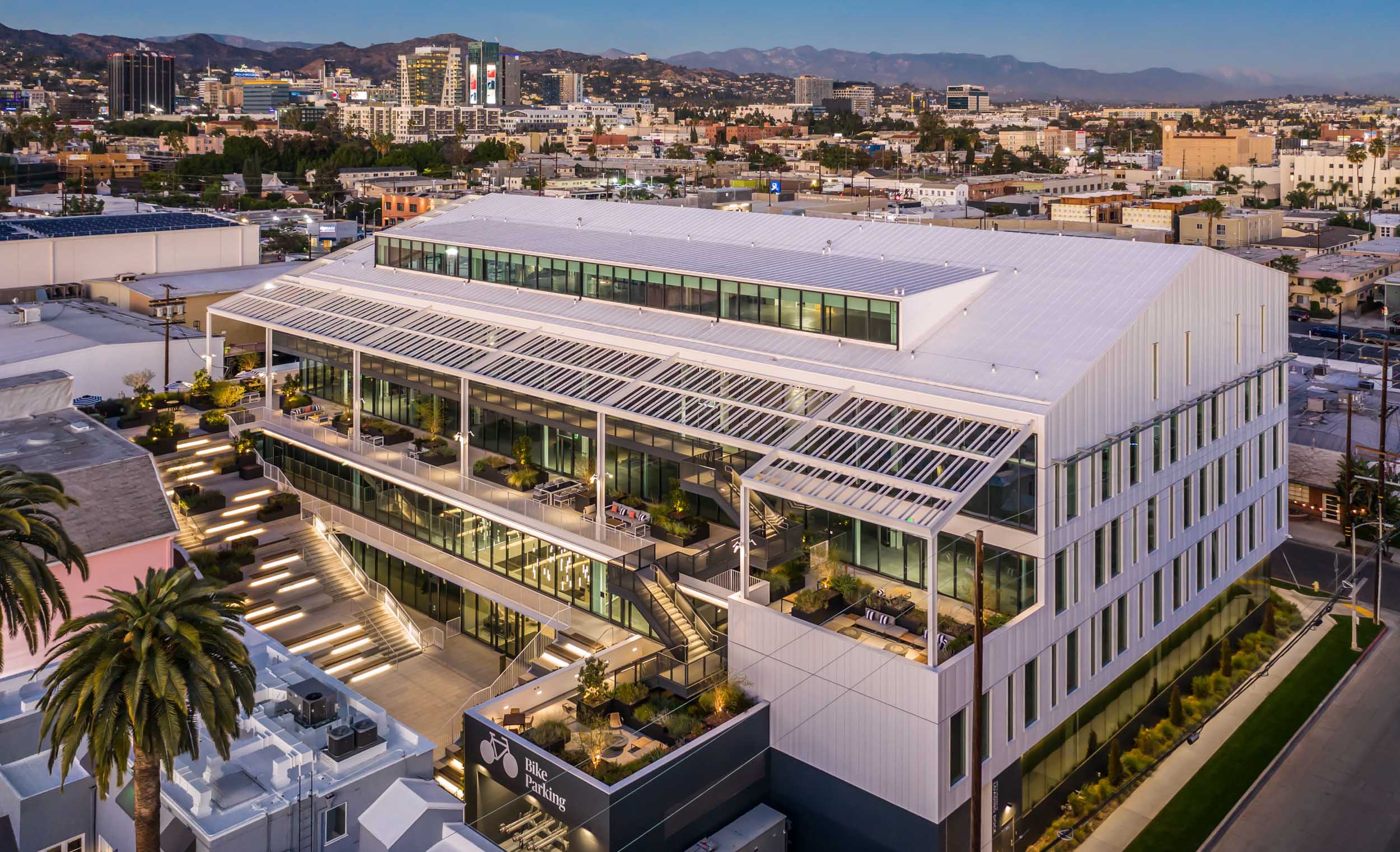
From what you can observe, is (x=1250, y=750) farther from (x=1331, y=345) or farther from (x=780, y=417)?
(x=1331, y=345)

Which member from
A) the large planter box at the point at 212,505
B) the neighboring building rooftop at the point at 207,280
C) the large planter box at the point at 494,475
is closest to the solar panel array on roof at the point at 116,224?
the neighboring building rooftop at the point at 207,280

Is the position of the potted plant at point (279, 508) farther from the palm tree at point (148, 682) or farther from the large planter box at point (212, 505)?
the palm tree at point (148, 682)

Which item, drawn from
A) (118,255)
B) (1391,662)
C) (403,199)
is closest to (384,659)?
(1391,662)

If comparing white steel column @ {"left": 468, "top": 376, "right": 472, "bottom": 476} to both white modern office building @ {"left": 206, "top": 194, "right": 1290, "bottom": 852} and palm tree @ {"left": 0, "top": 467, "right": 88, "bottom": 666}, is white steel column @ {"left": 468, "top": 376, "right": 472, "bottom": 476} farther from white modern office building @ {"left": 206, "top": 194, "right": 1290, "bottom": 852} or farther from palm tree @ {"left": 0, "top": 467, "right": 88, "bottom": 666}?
palm tree @ {"left": 0, "top": 467, "right": 88, "bottom": 666}

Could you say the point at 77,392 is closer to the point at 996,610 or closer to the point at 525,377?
the point at 525,377

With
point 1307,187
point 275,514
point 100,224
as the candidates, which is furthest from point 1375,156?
point 275,514

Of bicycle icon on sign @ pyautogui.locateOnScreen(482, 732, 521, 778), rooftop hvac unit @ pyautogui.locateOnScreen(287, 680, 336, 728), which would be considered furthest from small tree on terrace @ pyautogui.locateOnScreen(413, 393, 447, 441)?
bicycle icon on sign @ pyautogui.locateOnScreen(482, 732, 521, 778)
